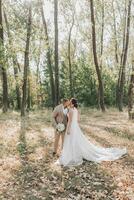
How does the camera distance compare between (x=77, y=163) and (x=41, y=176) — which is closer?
(x=41, y=176)

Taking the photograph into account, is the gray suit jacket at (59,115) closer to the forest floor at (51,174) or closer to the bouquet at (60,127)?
the bouquet at (60,127)

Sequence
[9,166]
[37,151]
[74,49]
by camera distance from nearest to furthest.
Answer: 1. [9,166]
2. [37,151]
3. [74,49]

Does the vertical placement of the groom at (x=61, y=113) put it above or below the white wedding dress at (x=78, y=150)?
above

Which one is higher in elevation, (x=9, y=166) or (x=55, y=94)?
(x=55, y=94)

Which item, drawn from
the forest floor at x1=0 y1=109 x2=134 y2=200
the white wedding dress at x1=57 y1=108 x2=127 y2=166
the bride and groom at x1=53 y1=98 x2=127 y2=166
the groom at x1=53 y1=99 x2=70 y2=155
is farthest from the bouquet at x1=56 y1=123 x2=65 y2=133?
the forest floor at x1=0 y1=109 x2=134 y2=200

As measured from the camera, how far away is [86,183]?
14414 millimetres

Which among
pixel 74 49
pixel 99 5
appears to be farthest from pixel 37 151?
pixel 74 49

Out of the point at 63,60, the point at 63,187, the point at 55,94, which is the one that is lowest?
the point at 63,187

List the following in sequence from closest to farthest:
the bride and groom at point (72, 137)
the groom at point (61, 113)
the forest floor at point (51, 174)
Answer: the forest floor at point (51, 174) → the bride and groom at point (72, 137) → the groom at point (61, 113)

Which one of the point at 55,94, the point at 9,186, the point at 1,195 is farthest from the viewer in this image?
the point at 55,94

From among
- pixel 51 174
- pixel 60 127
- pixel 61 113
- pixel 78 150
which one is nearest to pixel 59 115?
pixel 61 113

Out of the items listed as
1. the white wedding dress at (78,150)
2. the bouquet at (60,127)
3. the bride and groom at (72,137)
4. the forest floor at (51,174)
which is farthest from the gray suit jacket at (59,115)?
the forest floor at (51,174)

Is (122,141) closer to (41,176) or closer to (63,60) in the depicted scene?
(41,176)

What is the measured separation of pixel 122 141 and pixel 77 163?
19.6ft
